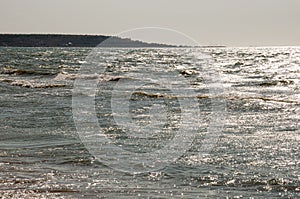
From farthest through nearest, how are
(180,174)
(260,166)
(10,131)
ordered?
(10,131)
(260,166)
(180,174)

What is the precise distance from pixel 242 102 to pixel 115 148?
12897 mm

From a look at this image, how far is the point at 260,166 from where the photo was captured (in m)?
10.5

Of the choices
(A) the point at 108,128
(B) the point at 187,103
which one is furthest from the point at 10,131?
(B) the point at 187,103

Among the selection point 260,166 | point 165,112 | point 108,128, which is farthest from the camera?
point 165,112

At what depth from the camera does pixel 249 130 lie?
50.1 ft

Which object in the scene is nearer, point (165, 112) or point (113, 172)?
point (113, 172)

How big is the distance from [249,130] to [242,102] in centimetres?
909

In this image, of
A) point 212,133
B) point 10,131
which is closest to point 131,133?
point 212,133

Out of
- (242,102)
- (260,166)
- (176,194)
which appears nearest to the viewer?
(176,194)

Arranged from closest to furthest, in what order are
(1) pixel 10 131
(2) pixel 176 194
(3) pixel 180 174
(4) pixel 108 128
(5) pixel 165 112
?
1. (2) pixel 176 194
2. (3) pixel 180 174
3. (1) pixel 10 131
4. (4) pixel 108 128
5. (5) pixel 165 112

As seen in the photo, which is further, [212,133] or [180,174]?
[212,133]

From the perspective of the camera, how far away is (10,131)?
1450cm

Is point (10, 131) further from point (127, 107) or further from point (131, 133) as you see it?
point (127, 107)

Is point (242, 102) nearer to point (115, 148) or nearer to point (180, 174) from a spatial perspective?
point (115, 148)
